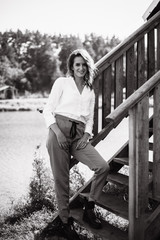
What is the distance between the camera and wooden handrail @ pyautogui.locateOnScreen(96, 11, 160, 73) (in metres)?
3.90

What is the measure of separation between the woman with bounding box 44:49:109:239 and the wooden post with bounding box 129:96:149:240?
0.39m

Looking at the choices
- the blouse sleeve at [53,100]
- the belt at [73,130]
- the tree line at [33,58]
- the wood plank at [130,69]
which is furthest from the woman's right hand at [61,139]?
the tree line at [33,58]

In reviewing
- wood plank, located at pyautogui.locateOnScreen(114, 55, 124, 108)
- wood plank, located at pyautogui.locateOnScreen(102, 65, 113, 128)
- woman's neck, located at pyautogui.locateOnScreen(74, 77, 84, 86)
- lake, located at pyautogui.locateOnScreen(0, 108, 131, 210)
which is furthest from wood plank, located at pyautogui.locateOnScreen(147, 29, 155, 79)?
lake, located at pyautogui.locateOnScreen(0, 108, 131, 210)

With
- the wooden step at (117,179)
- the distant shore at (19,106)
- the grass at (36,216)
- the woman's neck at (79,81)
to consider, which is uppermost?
the woman's neck at (79,81)

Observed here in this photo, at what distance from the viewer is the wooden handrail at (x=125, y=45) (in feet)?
12.8

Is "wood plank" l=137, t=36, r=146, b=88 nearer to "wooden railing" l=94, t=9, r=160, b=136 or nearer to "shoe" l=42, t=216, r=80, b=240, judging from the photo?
"wooden railing" l=94, t=9, r=160, b=136

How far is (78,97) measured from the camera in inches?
131

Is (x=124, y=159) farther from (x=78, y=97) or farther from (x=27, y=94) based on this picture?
(x=27, y=94)

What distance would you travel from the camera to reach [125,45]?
4039mm

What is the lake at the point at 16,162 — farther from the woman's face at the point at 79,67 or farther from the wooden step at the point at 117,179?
the woman's face at the point at 79,67

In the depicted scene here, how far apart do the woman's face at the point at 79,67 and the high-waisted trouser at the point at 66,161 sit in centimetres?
53

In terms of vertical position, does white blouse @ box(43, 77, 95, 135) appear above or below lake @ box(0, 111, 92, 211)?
above

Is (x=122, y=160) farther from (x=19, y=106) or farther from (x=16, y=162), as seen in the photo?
(x=19, y=106)

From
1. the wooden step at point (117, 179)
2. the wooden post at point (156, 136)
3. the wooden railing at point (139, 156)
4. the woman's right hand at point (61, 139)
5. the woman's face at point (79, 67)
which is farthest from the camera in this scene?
the wooden step at point (117, 179)
